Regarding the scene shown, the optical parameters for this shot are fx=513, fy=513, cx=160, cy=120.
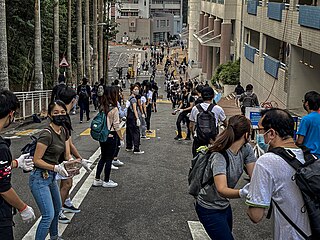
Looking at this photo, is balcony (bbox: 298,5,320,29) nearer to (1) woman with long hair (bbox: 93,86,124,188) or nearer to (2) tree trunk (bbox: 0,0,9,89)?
(1) woman with long hair (bbox: 93,86,124,188)

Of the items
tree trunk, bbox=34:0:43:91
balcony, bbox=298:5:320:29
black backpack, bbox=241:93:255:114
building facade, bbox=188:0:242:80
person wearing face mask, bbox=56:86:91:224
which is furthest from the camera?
building facade, bbox=188:0:242:80

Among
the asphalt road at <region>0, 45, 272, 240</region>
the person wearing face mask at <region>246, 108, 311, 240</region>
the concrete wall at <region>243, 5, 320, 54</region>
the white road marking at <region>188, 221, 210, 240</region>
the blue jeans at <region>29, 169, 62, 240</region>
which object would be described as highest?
the concrete wall at <region>243, 5, 320, 54</region>

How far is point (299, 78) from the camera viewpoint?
1903cm

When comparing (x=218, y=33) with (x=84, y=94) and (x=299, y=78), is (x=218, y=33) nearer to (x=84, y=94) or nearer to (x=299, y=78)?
(x=299, y=78)

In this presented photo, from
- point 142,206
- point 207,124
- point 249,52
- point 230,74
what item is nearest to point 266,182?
point 207,124

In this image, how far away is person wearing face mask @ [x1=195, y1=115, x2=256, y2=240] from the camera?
4406 millimetres

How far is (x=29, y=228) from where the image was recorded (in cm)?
677

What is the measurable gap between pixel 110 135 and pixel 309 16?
10161 mm

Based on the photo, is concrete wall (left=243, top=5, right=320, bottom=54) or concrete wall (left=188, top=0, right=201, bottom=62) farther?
concrete wall (left=188, top=0, right=201, bottom=62)

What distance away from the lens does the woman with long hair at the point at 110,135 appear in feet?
28.5

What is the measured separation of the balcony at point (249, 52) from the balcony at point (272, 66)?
4.46 meters

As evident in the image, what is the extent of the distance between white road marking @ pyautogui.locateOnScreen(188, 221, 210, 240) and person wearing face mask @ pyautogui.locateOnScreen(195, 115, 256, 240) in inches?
74.4

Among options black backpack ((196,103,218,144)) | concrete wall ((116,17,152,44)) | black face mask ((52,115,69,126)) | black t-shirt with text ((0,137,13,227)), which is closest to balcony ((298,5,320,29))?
black backpack ((196,103,218,144))

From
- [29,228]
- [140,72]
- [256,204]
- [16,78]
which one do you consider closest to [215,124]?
[29,228]
